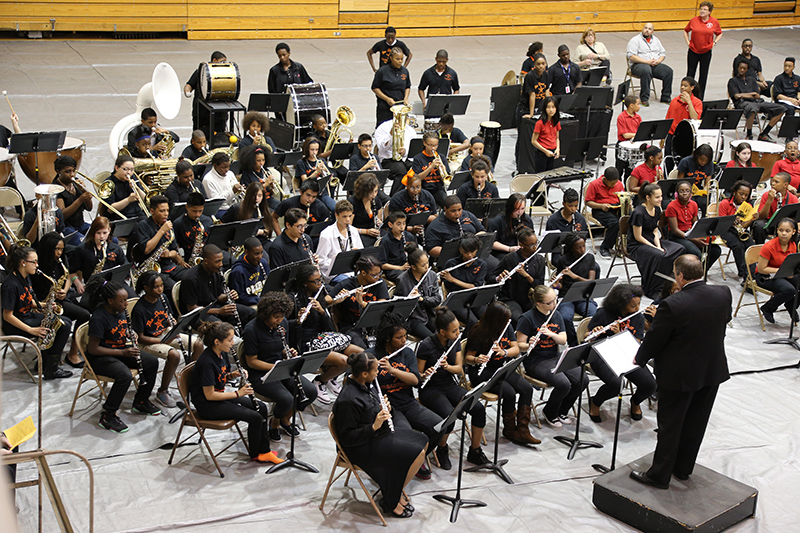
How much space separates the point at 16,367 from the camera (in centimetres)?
649

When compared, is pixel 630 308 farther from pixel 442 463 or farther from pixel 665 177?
pixel 665 177

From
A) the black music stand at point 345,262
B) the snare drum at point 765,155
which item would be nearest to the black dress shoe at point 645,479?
the black music stand at point 345,262

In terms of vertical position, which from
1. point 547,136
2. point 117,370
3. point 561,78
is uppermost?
point 561,78

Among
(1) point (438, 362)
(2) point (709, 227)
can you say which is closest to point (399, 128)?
(2) point (709, 227)

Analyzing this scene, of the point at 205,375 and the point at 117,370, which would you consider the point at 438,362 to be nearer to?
the point at 205,375

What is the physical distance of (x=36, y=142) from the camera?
8.27 metres

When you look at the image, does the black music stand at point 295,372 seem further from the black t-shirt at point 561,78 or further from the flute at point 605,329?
the black t-shirt at point 561,78

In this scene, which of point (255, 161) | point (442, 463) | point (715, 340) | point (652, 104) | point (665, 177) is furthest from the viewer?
point (652, 104)

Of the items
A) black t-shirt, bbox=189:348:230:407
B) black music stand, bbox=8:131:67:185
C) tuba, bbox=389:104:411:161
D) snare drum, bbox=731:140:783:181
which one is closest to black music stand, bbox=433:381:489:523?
black t-shirt, bbox=189:348:230:407

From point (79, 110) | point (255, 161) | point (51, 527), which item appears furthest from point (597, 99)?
point (51, 527)

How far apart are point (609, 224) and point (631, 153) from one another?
1864 millimetres

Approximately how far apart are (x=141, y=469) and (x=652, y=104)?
12.1 m

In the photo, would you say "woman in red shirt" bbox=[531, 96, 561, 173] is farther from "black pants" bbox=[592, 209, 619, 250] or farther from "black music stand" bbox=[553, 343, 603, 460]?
"black music stand" bbox=[553, 343, 603, 460]

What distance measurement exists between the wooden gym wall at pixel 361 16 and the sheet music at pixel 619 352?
46.3 feet
